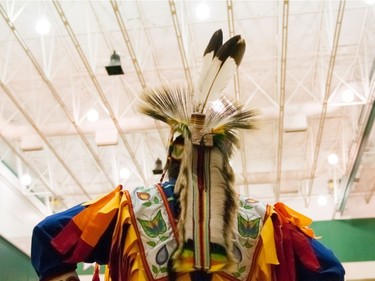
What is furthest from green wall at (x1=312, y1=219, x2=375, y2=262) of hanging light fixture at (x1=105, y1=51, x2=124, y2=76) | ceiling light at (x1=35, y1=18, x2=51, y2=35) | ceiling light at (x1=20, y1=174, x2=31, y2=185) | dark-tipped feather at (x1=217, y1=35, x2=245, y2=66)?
dark-tipped feather at (x1=217, y1=35, x2=245, y2=66)

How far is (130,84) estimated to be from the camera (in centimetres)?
1095

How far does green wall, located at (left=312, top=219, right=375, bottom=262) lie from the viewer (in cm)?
1237

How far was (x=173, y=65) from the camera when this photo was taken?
33.8ft

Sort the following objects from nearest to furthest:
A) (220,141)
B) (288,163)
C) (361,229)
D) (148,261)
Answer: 1. (148,261)
2. (220,141)
3. (361,229)
4. (288,163)

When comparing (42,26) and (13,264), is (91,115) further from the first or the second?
(13,264)

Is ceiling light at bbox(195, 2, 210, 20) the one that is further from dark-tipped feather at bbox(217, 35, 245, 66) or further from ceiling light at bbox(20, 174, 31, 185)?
dark-tipped feather at bbox(217, 35, 245, 66)

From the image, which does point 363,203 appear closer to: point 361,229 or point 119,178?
point 361,229

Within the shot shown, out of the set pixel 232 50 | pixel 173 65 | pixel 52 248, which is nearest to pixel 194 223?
pixel 52 248

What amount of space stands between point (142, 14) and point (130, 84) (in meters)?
1.91

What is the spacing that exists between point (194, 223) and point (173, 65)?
845cm

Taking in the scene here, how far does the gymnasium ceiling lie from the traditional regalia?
5.83 m

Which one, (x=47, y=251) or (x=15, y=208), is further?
(x=15, y=208)

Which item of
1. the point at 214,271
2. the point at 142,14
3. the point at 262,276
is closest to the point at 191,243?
the point at 214,271

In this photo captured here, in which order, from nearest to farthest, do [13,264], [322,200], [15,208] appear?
1. [13,264]
2. [15,208]
3. [322,200]
